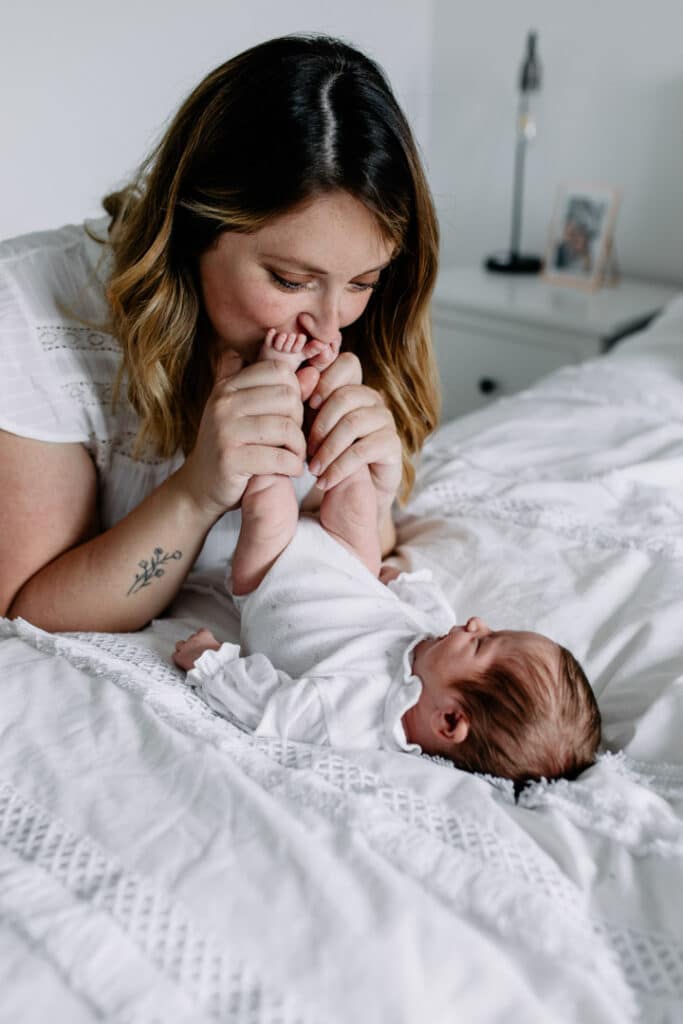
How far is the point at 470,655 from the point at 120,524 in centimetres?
41

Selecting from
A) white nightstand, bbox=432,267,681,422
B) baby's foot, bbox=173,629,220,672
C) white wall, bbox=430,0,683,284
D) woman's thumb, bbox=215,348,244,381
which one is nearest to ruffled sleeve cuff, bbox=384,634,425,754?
baby's foot, bbox=173,629,220,672

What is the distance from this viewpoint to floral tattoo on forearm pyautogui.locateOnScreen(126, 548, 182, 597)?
114cm

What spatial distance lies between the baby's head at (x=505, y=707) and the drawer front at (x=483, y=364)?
1.69 metres

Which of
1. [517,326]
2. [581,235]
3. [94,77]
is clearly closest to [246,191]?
[94,77]

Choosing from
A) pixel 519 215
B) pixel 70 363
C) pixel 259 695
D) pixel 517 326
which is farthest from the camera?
pixel 519 215

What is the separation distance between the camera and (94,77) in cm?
226

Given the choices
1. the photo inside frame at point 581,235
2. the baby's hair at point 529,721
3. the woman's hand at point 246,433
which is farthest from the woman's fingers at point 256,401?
the photo inside frame at point 581,235

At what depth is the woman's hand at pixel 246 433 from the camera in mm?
1051

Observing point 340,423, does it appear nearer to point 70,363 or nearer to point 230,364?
point 230,364

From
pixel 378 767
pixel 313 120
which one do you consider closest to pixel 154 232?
pixel 313 120

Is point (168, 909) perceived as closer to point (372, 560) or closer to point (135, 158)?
point (372, 560)

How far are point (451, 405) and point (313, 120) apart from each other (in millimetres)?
1933

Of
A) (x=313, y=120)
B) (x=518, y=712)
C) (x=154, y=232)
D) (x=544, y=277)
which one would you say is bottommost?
(x=544, y=277)

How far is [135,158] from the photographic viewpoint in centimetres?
243
